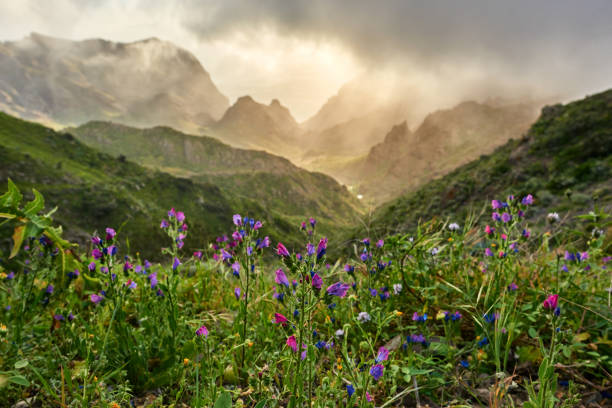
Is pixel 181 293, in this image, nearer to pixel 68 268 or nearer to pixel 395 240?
pixel 68 268

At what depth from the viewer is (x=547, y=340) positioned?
2777 millimetres

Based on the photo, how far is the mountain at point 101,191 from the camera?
215ft

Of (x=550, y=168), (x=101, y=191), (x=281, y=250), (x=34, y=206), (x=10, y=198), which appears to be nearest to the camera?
(x=281, y=250)

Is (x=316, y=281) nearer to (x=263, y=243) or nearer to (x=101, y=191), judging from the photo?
(x=263, y=243)

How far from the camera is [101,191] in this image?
7425 centimetres

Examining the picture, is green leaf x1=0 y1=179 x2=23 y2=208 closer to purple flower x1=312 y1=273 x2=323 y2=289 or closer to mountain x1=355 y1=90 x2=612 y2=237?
purple flower x1=312 y1=273 x2=323 y2=289

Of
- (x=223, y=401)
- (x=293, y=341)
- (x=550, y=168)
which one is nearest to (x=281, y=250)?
(x=293, y=341)

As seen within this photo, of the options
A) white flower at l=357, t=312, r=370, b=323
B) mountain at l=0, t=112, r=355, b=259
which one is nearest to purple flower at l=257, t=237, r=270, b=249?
white flower at l=357, t=312, r=370, b=323

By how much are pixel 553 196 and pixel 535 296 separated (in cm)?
2026

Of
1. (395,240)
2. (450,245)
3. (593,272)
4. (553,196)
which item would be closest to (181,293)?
(395,240)

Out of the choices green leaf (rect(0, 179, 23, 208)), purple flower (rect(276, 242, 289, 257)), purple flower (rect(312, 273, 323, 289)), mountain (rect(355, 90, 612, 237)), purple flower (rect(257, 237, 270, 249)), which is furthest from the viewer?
mountain (rect(355, 90, 612, 237))

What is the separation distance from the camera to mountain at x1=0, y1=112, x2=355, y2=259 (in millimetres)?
65438

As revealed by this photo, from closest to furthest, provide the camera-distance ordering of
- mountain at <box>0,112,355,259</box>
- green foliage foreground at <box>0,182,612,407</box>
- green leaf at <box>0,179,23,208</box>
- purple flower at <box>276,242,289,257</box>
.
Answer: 1. purple flower at <box>276,242,289,257</box>
2. green foliage foreground at <box>0,182,612,407</box>
3. green leaf at <box>0,179,23,208</box>
4. mountain at <box>0,112,355,259</box>

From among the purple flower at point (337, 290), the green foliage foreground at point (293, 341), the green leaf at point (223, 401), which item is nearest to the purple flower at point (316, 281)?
the green foliage foreground at point (293, 341)
